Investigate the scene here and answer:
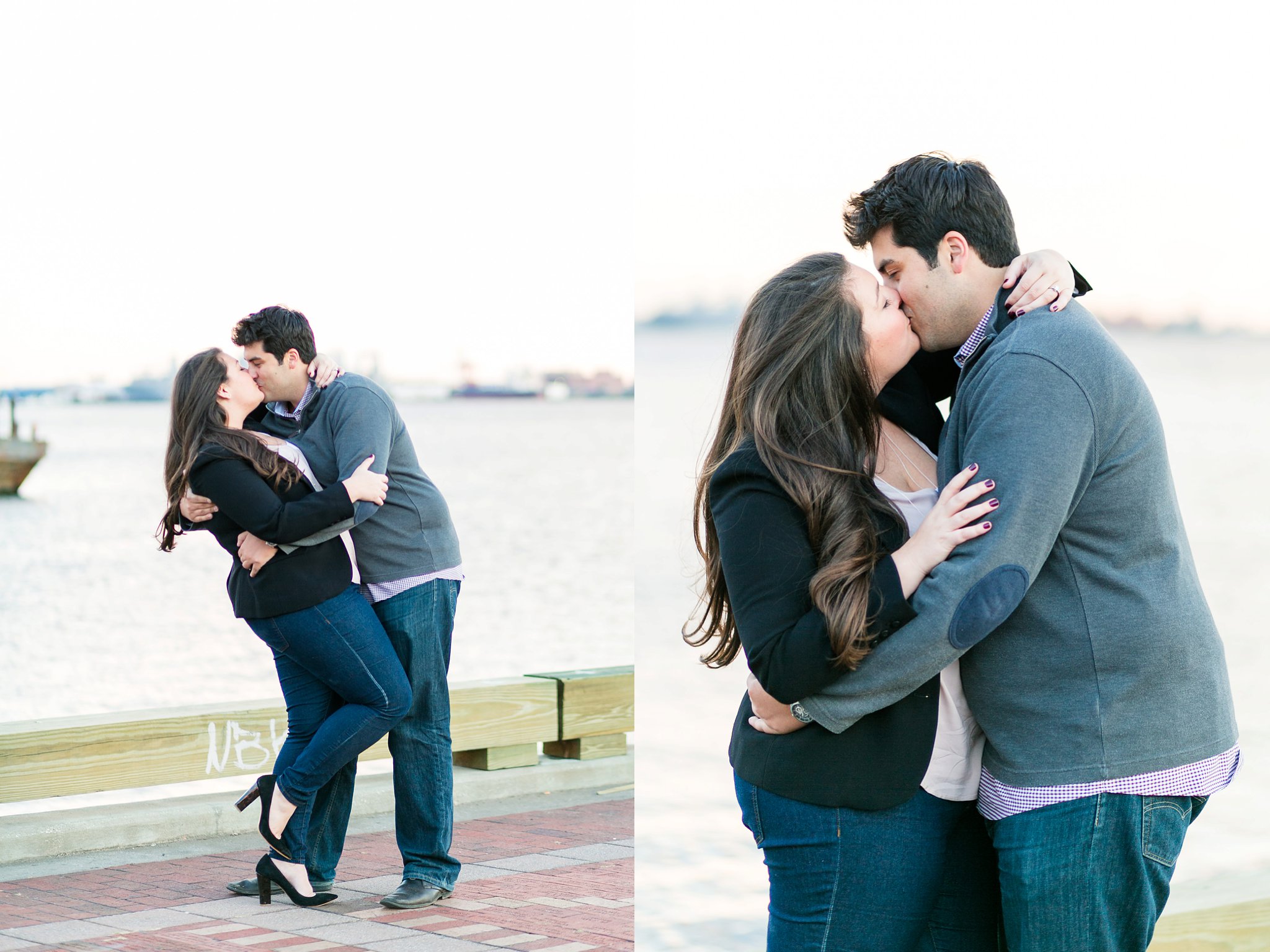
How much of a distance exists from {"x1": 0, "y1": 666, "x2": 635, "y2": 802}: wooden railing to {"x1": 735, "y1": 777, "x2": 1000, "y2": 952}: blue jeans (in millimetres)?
3499

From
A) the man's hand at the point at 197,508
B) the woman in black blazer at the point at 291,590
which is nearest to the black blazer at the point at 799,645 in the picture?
the woman in black blazer at the point at 291,590

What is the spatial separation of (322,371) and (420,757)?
1.32 metres

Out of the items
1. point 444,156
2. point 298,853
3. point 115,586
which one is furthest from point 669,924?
point 444,156

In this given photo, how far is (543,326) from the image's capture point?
61.5 m


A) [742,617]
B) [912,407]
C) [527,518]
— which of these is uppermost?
[912,407]

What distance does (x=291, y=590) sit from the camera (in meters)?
4.36

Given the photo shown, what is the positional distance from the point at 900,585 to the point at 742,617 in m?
0.22

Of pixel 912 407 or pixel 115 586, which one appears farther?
pixel 115 586

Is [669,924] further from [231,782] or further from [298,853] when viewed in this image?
[231,782]

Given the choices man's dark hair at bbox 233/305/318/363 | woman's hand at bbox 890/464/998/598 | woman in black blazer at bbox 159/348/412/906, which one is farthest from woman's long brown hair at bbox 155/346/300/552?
woman's hand at bbox 890/464/998/598

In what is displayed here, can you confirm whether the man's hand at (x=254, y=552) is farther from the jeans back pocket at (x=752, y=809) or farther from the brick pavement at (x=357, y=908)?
the jeans back pocket at (x=752, y=809)

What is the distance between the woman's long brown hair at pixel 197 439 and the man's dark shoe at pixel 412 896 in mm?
1338

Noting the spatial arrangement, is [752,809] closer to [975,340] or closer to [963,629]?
[963,629]

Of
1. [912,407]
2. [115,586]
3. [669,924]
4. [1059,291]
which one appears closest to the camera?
[1059,291]
